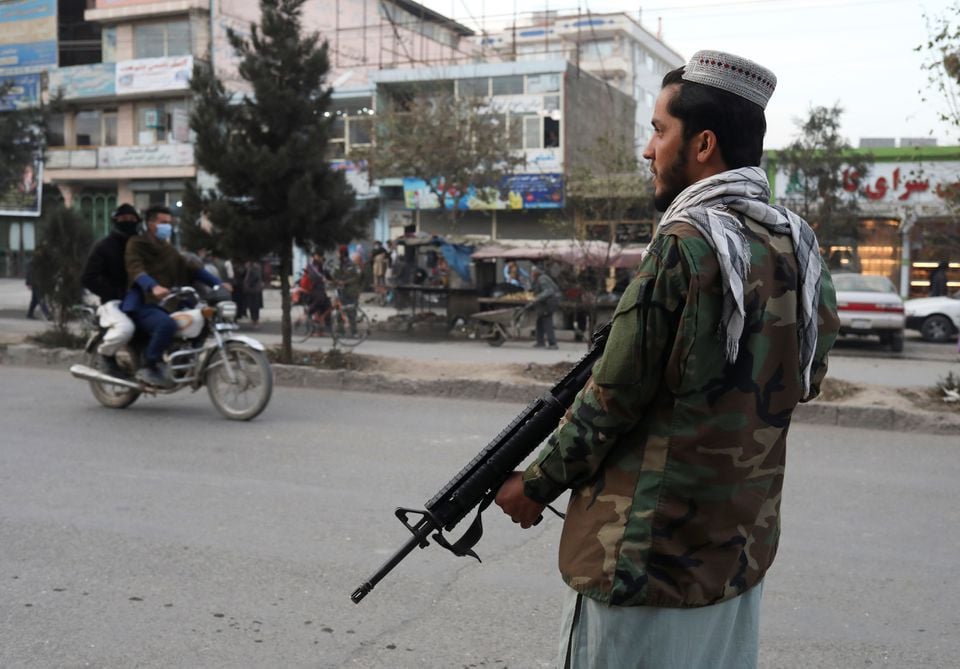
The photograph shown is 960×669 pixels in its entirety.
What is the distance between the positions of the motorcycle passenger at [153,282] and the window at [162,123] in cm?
3497

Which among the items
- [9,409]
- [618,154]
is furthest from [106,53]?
[9,409]

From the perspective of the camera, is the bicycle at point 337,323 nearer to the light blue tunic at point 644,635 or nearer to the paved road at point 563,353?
the paved road at point 563,353

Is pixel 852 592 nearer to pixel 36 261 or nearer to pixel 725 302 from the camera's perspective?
pixel 725 302

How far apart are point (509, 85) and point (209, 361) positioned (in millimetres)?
31982

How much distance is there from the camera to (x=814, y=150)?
23.1m

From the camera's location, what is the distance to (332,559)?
4.83 m

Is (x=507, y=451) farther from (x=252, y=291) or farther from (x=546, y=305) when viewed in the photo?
(x=252, y=291)

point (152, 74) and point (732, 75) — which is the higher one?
point (152, 74)

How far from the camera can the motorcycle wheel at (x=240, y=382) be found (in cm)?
853

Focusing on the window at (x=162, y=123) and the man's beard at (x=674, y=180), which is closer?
the man's beard at (x=674, y=180)

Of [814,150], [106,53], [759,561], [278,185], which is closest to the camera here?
[759,561]

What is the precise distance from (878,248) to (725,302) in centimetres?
3049

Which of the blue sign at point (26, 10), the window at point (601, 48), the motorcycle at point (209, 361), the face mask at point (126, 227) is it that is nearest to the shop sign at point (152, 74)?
the blue sign at point (26, 10)

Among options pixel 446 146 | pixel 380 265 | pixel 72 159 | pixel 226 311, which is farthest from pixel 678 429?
pixel 72 159
